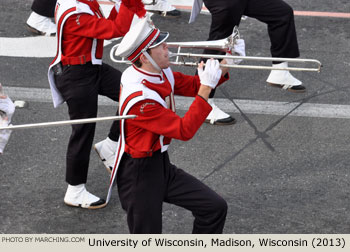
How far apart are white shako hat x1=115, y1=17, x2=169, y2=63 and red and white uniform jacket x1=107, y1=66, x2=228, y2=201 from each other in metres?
0.14

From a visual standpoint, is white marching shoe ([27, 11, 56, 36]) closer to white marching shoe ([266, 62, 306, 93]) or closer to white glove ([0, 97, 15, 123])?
white marching shoe ([266, 62, 306, 93])

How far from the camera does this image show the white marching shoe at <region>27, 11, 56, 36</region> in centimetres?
893

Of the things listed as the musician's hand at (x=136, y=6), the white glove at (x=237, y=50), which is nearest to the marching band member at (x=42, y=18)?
the musician's hand at (x=136, y=6)

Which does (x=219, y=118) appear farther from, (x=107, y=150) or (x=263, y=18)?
(x=107, y=150)

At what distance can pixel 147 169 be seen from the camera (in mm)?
4805

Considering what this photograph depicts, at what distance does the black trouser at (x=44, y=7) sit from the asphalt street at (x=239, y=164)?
31.5 inches

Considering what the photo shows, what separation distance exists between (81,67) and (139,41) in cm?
119

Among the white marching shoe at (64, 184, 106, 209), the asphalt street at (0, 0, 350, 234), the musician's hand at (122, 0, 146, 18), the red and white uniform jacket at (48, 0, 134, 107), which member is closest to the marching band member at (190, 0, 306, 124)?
the asphalt street at (0, 0, 350, 234)

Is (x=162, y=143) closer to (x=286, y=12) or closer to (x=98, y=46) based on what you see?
(x=98, y=46)

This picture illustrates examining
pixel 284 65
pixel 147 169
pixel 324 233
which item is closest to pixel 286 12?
pixel 284 65

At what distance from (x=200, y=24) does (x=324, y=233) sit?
4353 millimetres

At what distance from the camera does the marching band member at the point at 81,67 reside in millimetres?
5508

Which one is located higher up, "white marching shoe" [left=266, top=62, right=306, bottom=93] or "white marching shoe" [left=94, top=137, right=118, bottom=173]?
"white marching shoe" [left=266, top=62, right=306, bottom=93]

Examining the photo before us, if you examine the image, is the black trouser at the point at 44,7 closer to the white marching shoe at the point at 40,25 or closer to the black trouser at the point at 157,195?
the white marching shoe at the point at 40,25
